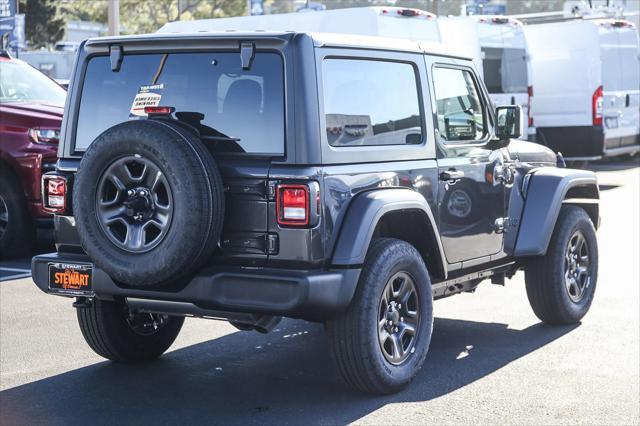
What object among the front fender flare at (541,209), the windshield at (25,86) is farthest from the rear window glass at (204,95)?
the windshield at (25,86)

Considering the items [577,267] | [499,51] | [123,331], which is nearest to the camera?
[123,331]

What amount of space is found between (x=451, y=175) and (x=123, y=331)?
6.93ft

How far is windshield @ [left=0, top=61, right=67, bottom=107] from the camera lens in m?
11.6

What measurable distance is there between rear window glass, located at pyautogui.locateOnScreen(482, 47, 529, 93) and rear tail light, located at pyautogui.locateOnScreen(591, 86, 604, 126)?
1404 millimetres

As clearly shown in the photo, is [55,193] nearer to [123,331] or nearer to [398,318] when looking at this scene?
[123,331]

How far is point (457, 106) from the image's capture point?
6945 millimetres

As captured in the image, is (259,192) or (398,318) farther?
(398,318)

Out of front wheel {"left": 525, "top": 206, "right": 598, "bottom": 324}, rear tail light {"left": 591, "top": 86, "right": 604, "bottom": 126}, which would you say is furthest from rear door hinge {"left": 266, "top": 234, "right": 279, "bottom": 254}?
rear tail light {"left": 591, "top": 86, "right": 604, "bottom": 126}

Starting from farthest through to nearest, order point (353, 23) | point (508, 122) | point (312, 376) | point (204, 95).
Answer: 1. point (353, 23)
2. point (508, 122)
3. point (312, 376)
4. point (204, 95)

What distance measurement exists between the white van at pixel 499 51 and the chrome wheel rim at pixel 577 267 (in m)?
10.5

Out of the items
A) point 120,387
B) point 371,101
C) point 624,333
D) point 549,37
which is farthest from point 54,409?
point 549,37

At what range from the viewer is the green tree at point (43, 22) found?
48.3 meters

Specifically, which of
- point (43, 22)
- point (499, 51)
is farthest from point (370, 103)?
point (43, 22)

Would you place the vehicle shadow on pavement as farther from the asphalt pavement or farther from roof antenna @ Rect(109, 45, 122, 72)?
roof antenna @ Rect(109, 45, 122, 72)
